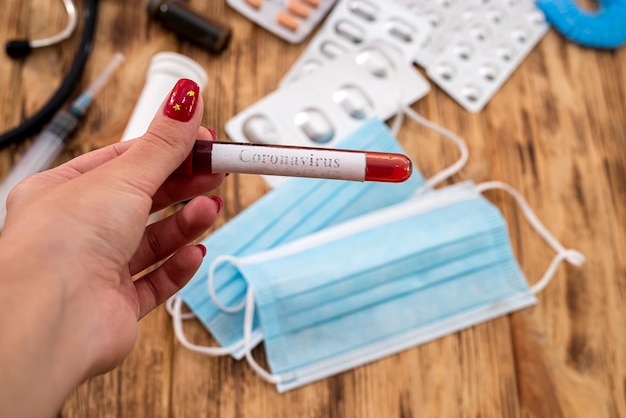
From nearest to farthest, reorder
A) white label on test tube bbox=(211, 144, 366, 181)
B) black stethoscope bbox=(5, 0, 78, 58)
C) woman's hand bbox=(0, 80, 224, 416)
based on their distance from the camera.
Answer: woman's hand bbox=(0, 80, 224, 416), white label on test tube bbox=(211, 144, 366, 181), black stethoscope bbox=(5, 0, 78, 58)

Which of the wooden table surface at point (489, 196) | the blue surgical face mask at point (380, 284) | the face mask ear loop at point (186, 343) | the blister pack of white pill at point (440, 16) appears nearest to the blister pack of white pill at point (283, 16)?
the wooden table surface at point (489, 196)

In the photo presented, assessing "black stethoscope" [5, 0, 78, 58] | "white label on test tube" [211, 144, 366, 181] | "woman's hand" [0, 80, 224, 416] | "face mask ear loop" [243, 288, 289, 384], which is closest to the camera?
"woman's hand" [0, 80, 224, 416]

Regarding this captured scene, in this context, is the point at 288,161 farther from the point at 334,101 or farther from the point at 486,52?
the point at 486,52

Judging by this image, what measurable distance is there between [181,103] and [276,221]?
0.28 metres

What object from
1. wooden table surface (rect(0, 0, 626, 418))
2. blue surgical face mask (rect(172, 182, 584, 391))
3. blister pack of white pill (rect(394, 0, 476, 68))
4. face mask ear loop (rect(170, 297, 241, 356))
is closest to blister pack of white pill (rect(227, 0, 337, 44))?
wooden table surface (rect(0, 0, 626, 418))

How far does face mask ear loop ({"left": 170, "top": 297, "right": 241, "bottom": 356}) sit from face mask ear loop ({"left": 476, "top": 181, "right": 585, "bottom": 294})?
35 cm

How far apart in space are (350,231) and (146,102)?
27 centimetres

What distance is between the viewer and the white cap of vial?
0.64 m

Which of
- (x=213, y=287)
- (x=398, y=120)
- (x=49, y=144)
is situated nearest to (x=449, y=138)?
(x=398, y=120)

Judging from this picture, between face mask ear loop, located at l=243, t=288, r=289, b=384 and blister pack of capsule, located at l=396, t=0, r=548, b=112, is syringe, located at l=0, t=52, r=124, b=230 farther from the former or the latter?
blister pack of capsule, located at l=396, t=0, r=548, b=112

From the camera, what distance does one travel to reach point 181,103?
0.38 metres

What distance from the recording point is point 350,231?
0.63 metres

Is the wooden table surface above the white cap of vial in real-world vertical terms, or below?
below

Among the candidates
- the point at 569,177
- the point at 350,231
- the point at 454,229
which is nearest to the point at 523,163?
the point at 569,177
